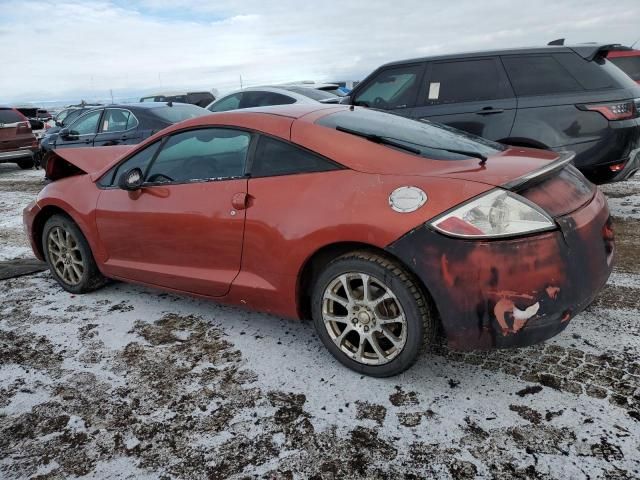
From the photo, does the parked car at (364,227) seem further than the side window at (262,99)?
No

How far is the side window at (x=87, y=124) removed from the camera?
28.5ft

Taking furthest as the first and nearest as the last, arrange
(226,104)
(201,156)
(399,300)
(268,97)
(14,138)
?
(14,138) → (226,104) → (268,97) → (201,156) → (399,300)

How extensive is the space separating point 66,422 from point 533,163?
8.67ft

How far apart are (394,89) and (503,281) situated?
4.27m

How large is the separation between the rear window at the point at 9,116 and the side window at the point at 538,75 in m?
11.4

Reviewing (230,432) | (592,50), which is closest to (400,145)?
(230,432)

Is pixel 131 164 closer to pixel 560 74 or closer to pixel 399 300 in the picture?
pixel 399 300

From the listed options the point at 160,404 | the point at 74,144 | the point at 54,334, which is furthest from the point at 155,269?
the point at 74,144

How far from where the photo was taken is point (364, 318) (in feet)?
8.36

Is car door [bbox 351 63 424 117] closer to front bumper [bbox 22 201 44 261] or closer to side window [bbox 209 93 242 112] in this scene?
side window [bbox 209 93 242 112]

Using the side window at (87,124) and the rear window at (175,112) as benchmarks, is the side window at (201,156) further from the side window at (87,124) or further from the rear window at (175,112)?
the side window at (87,124)

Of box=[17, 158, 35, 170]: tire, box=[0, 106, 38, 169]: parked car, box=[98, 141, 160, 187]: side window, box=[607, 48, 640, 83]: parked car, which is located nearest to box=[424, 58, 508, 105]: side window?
box=[98, 141, 160, 187]: side window

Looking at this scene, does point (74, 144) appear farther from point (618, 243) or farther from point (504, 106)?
point (618, 243)

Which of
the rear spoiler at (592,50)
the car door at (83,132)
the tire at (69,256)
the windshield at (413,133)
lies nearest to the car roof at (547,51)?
the rear spoiler at (592,50)
